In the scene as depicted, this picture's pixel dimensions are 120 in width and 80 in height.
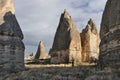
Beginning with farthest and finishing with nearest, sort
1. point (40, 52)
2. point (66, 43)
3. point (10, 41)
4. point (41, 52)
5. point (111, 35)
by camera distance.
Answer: point (41, 52) < point (40, 52) < point (66, 43) < point (10, 41) < point (111, 35)

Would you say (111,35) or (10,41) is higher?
(10,41)

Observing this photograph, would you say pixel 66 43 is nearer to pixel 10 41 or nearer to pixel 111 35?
pixel 10 41

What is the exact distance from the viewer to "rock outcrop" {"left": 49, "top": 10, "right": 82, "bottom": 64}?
35906 millimetres

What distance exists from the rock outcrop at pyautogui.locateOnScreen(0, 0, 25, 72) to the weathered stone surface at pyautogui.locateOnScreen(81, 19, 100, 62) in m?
13.2

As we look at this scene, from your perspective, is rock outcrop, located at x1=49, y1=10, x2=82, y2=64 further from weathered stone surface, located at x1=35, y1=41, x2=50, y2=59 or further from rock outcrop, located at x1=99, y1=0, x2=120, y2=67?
rock outcrop, located at x1=99, y1=0, x2=120, y2=67

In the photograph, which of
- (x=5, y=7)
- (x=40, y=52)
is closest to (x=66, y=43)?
(x=5, y=7)

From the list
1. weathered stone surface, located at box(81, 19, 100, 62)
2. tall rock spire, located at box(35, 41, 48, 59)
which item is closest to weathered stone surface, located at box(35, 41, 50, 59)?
tall rock spire, located at box(35, 41, 48, 59)

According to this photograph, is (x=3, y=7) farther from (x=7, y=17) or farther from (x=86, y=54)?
(x=86, y=54)

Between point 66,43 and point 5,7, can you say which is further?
point 66,43

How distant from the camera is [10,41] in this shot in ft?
82.3

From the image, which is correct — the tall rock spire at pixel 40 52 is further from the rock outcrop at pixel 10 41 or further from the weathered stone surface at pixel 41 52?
the rock outcrop at pixel 10 41

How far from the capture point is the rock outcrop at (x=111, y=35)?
58.4ft

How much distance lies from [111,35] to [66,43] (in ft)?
59.0

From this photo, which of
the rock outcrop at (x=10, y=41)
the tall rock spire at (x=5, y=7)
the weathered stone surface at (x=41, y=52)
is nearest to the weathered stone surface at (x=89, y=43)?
the weathered stone surface at (x=41, y=52)
